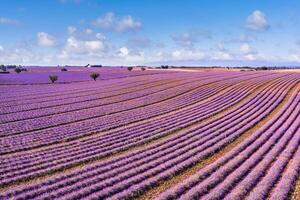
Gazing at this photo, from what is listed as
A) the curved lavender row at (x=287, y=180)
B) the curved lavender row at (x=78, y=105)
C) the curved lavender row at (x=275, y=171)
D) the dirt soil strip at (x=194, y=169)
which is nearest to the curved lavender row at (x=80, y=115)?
the curved lavender row at (x=78, y=105)

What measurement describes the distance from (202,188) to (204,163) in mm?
4088

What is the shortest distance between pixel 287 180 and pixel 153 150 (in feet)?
24.2

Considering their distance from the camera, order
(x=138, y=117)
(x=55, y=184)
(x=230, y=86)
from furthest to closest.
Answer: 1. (x=230, y=86)
2. (x=138, y=117)
3. (x=55, y=184)

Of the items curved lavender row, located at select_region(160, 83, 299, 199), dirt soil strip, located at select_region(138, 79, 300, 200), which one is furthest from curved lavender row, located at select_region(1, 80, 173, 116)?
curved lavender row, located at select_region(160, 83, 299, 199)

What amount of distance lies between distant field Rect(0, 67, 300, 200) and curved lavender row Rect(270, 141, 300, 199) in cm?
4

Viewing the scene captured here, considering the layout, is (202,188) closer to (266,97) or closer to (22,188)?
(22,188)

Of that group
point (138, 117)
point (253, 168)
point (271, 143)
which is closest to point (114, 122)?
point (138, 117)

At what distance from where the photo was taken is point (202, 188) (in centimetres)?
1408

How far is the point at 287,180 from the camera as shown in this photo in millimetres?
14867

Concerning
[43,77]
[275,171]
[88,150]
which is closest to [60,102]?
[88,150]

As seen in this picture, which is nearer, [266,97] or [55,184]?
[55,184]

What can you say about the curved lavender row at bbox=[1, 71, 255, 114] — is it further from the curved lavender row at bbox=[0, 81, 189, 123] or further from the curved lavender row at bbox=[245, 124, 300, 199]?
the curved lavender row at bbox=[245, 124, 300, 199]

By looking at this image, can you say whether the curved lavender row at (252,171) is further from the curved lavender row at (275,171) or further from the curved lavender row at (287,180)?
the curved lavender row at (287,180)

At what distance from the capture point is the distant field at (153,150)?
14359 millimetres
